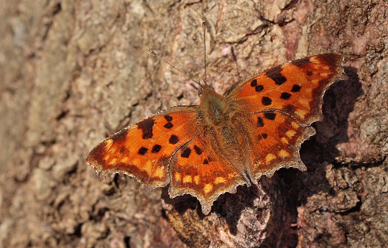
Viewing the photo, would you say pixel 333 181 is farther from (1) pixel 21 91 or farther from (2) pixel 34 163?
(1) pixel 21 91

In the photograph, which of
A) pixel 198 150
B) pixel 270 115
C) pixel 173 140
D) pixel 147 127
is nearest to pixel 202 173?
pixel 198 150

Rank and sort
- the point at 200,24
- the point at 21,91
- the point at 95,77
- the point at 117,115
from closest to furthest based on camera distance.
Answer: the point at 200,24 < the point at 117,115 < the point at 95,77 < the point at 21,91

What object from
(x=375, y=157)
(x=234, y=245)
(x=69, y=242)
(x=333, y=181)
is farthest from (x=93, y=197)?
(x=375, y=157)

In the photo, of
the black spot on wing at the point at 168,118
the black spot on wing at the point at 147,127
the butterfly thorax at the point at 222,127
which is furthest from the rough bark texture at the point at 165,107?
the black spot on wing at the point at 147,127

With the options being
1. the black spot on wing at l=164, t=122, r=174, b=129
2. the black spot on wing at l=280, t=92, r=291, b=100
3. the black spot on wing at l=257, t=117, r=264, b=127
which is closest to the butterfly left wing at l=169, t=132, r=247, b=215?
the black spot on wing at l=164, t=122, r=174, b=129

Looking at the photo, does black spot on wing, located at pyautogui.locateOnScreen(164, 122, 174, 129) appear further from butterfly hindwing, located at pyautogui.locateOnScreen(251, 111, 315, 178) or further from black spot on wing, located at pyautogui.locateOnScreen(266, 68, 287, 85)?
black spot on wing, located at pyautogui.locateOnScreen(266, 68, 287, 85)

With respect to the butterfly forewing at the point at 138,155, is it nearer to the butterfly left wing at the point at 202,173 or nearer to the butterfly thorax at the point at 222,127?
the butterfly left wing at the point at 202,173
